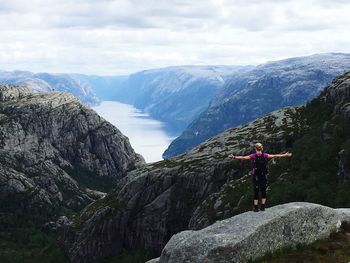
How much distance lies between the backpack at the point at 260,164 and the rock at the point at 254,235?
387 cm

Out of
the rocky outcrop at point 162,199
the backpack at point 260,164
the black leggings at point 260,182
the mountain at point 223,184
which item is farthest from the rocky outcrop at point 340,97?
the backpack at point 260,164

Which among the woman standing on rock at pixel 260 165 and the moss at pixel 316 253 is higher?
the woman standing on rock at pixel 260 165

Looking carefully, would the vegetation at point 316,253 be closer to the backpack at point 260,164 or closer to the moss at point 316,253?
the moss at point 316,253

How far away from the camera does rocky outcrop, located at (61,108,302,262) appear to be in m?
170

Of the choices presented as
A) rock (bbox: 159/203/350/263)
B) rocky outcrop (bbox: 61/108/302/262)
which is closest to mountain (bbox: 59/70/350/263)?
rocky outcrop (bbox: 61/108/302/262)

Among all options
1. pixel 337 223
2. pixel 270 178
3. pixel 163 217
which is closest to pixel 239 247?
pixel 337 223

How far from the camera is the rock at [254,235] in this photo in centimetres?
3750

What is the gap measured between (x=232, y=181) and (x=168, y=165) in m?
45.4

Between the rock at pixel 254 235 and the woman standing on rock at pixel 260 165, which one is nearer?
the rock at pixel 254 235

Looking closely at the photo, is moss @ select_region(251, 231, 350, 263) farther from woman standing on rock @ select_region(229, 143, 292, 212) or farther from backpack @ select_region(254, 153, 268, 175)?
backpack @ select_region(254, 153, 268, 175)

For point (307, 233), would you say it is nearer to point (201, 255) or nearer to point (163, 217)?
point (201, 255)

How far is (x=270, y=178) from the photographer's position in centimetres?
14150

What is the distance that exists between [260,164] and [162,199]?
140 m

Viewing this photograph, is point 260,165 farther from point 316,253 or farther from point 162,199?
point 162,199
